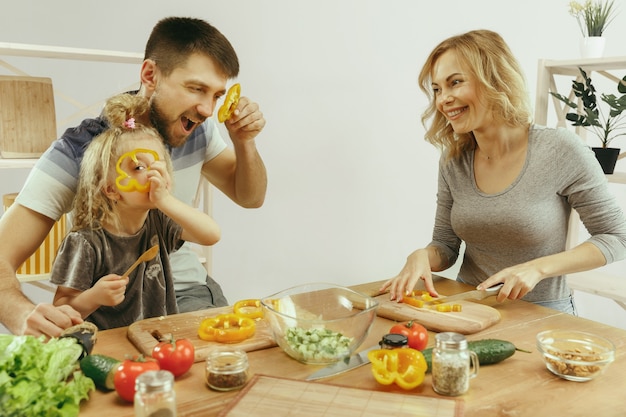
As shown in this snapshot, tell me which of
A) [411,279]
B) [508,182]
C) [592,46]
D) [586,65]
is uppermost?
[592,46]

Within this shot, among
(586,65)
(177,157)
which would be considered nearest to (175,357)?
(177,157)

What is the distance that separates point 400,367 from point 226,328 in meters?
0.47

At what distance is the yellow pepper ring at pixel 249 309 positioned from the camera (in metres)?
1.66

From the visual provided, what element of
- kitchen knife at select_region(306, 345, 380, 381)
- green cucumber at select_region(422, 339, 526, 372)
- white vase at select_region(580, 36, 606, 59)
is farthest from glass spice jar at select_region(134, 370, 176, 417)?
white vase at select_region(580, 36, 606, 59)

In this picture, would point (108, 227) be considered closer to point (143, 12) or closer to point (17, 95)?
point (17, 95)

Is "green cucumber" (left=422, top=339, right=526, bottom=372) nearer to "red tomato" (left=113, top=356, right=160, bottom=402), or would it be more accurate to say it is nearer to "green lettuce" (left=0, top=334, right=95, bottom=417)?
"red tomato" (left=113, top=356, right=160, bottom=402)

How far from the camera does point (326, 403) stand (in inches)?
45.6

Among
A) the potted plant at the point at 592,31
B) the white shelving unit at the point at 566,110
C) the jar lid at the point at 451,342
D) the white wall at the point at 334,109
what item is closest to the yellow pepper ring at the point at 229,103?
the jar lid at the point at 451,342

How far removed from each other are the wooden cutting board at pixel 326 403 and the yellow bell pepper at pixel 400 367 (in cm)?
3

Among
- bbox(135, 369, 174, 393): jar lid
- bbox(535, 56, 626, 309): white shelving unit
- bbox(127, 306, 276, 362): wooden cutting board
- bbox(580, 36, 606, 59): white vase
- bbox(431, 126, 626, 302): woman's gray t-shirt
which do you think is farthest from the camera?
bbox(580, 36, 606, 59): white vase

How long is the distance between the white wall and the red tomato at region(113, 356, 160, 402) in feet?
8.29

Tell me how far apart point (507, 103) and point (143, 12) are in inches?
86.2

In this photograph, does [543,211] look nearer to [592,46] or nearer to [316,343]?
[316,343]

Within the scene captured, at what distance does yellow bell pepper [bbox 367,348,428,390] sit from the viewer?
1239 millimetres
